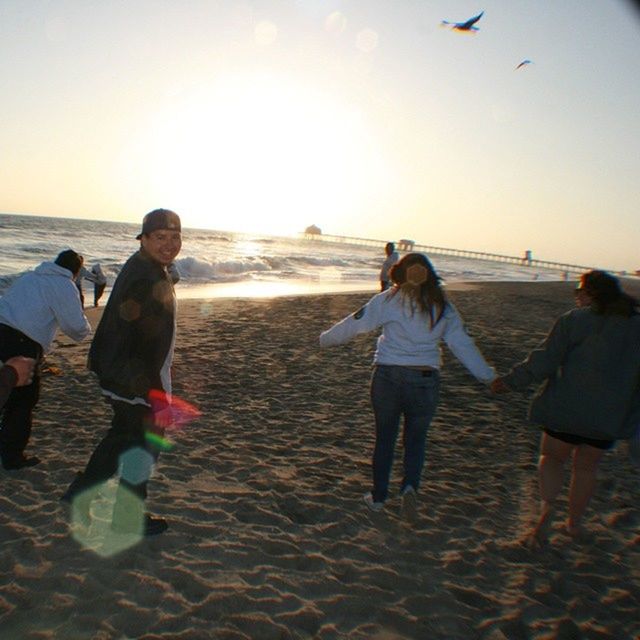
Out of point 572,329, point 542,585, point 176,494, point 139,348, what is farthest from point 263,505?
point 572,329

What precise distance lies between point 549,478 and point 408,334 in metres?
1.40

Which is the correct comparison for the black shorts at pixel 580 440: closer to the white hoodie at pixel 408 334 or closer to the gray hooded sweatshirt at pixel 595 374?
the gray hooded sweatshirt at pixel 595 374

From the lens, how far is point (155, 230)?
3.11m

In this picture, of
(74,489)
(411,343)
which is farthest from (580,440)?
(74,489)

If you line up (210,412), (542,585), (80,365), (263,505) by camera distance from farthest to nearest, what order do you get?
1. (80,365)
2. (210,412)
3. (263,505)
4. (542,585)

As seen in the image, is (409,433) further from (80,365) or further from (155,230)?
(80,365)

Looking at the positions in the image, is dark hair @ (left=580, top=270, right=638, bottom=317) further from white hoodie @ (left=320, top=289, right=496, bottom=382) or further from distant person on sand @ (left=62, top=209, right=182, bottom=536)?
distant person on sand @ (left=62, top=209, right=182, bottom=536)

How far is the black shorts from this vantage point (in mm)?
3395

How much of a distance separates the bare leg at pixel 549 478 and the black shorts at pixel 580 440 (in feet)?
0.15

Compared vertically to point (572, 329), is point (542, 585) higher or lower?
lower

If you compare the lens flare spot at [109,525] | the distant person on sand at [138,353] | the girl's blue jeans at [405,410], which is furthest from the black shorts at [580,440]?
the lens flare spot at [109,525]

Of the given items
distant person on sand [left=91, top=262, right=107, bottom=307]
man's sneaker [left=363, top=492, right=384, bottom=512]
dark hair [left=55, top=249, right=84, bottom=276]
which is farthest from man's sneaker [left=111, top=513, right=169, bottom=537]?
distant person on sand [left=91, top=262, right=107, bottom=307]

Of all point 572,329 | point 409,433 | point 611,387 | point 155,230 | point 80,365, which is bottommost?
point 80,365

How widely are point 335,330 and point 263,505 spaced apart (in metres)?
1.49
